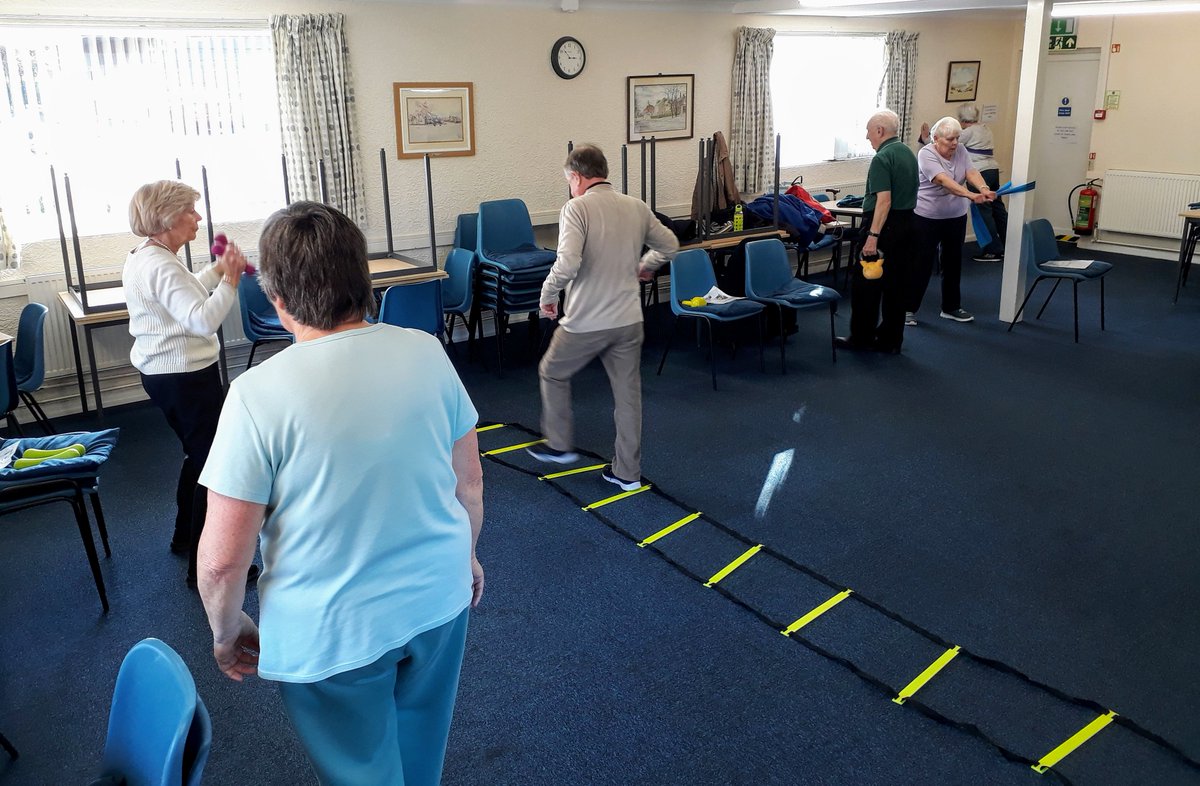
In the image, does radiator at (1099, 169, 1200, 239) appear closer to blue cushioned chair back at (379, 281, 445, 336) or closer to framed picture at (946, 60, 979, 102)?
framed picture at (946, 60, 979, 102)

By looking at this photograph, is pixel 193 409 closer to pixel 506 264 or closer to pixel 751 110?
pixel 506 264

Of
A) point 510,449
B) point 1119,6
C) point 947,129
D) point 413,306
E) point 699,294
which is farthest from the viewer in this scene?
point 1119,6

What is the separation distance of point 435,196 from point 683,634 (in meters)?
4.47

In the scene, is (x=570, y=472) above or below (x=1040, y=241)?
below

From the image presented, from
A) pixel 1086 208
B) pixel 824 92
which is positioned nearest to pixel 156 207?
pixel 824 92

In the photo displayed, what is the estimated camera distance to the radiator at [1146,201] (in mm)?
9414

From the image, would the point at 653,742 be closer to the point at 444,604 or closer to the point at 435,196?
the point at 444,604

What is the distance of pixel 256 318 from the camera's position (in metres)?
5.85

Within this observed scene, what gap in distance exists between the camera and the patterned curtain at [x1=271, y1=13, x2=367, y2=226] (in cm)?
602

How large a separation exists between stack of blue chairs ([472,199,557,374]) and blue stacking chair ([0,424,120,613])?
10.0 feet

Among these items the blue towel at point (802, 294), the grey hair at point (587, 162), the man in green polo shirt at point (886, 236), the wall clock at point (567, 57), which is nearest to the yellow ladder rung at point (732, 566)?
the grey hair at point (587, 162)

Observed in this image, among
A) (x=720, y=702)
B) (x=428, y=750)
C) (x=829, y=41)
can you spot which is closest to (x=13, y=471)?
(x=428, y=750)

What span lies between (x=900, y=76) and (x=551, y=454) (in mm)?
6790

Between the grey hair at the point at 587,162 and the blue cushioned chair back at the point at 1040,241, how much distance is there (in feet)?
14.1
